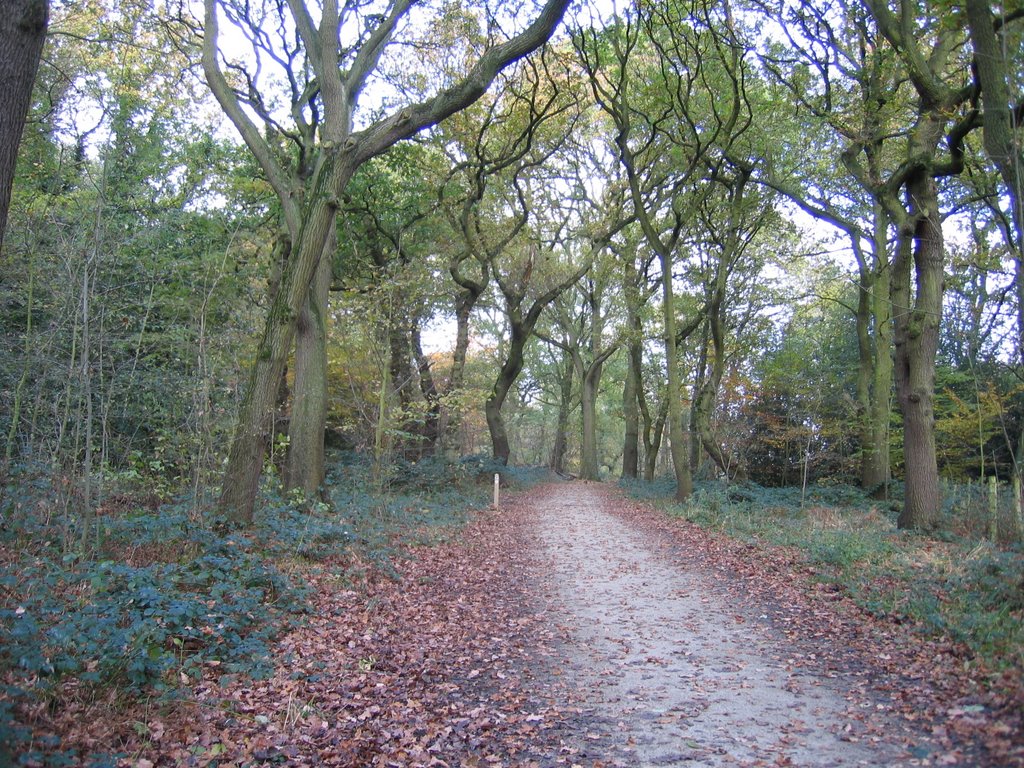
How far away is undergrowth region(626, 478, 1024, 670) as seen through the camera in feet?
17.1

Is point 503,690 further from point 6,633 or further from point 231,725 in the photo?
point 6,633

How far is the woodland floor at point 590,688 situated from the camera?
4.01 metres

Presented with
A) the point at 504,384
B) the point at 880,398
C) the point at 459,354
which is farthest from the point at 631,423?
the point at 880,398

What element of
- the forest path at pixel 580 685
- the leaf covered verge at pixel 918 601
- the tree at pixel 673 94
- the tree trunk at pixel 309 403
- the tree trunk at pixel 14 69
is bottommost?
the forest path at pixel 580 685

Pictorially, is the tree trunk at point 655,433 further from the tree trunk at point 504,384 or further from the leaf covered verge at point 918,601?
the leaf covered verge at point 918,601

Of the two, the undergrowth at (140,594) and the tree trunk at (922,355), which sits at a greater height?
the tree trunk at (922,355)

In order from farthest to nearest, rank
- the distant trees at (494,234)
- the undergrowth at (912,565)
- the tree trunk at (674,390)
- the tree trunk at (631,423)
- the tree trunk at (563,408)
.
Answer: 1. the tree trunk at (563,408)
2. the tree trunk at (631,423)
3. the tree trunk at (674,390)
4. the distant trees at (494,234)
5. the undergrowth at (912,565)

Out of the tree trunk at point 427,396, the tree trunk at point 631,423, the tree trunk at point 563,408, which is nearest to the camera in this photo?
the tree trunk at point 427,396

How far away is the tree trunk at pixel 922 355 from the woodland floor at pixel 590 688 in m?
4.45

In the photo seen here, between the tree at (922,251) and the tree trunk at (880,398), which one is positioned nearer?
the tree at (922,251)

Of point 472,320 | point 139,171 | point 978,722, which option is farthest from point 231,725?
point 472,320

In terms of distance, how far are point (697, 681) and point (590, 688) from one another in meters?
0.85

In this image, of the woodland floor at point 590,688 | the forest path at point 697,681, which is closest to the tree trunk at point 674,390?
the forest path at point 697,681

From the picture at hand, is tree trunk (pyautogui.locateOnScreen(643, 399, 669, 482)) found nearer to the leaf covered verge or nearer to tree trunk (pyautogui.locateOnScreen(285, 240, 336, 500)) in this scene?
the leaf covered verge
